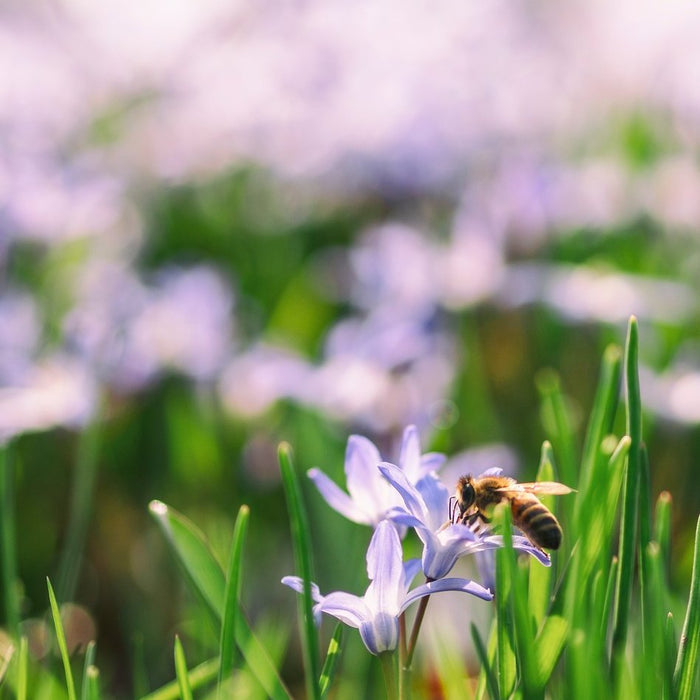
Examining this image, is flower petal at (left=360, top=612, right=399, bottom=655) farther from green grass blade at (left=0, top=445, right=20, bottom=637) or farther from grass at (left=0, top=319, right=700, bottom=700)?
green grass blade at (left=0, top=445, right=20, bottom=637)

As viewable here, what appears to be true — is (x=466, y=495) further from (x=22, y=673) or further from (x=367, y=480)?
(x=22, y=673)

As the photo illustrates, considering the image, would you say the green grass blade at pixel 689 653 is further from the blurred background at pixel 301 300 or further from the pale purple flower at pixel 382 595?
the blurred background at pixel 301 300

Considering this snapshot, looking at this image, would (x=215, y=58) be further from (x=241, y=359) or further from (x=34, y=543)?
(x=34, y=543)

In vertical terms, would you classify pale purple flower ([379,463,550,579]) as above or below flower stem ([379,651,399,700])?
above

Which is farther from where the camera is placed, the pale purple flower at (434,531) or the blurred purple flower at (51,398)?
the blurred purple flower at (51,398)

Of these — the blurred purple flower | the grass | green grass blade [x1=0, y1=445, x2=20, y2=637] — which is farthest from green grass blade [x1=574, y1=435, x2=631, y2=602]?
the blurred purple flower

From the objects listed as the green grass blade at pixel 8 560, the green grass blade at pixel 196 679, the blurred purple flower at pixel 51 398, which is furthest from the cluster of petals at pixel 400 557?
the blurred purple flower at pixel 51 398

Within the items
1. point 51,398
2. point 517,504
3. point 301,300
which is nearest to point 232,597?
point 517,504
